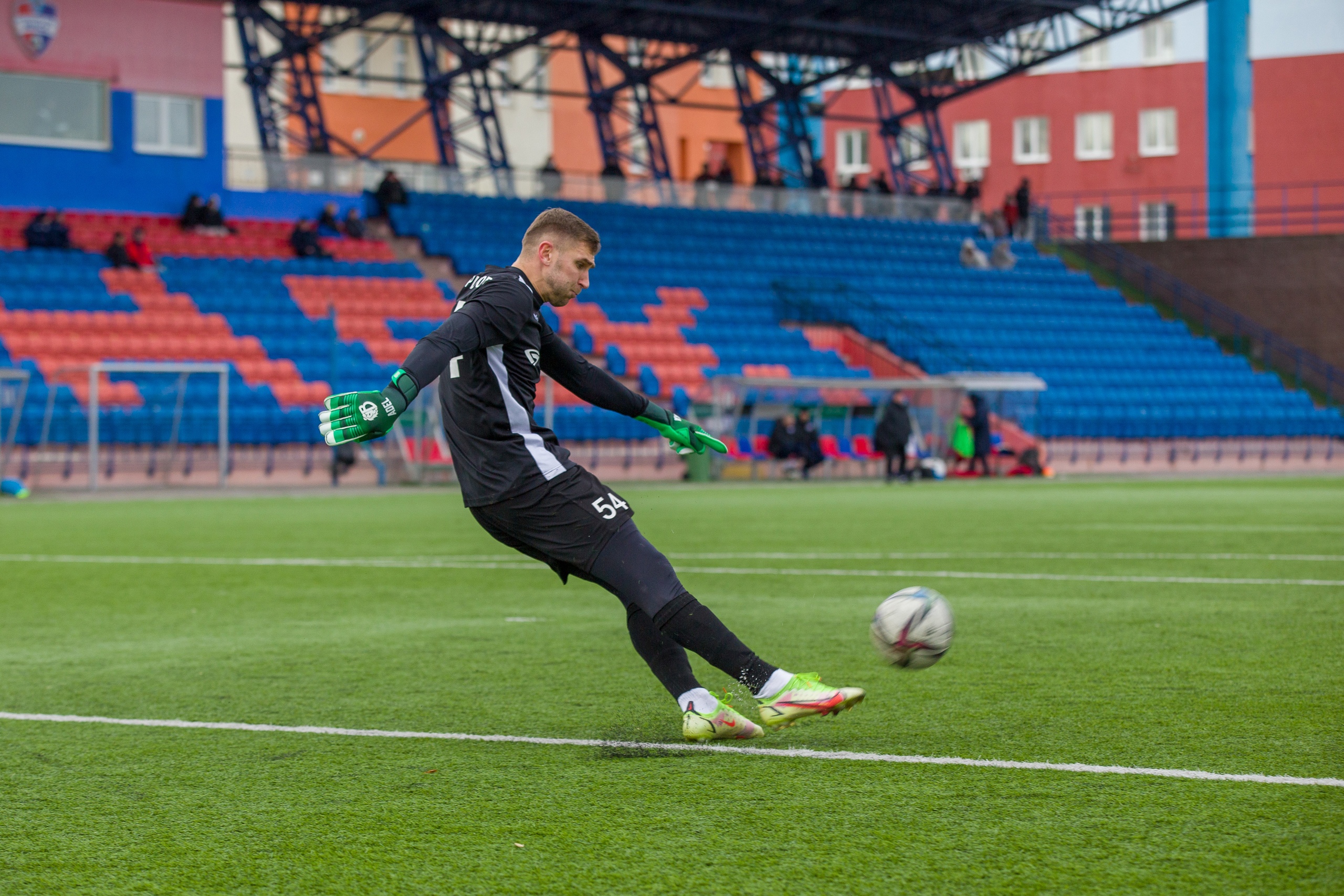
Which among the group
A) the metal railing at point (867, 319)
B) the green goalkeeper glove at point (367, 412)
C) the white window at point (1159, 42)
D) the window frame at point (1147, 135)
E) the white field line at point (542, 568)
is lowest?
the white field line at point (542, 568)

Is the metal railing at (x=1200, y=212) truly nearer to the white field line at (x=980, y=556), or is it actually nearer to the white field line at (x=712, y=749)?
the white field line at (x=980, y=556)

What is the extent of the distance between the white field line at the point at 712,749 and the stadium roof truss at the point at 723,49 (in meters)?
30.6

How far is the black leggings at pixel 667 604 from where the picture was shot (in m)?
5.07

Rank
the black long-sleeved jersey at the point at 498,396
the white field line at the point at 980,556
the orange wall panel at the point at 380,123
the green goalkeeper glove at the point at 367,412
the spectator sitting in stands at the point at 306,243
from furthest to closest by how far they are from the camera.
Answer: the orange wall panel at the point at 380,123 < the spectator sitting in stands at the point at 306,243 < the white field line at the point at 980,556 < the black long-sleeved jersey at the point at 498,396 < the green goalkeeper glove at the point at 367,412

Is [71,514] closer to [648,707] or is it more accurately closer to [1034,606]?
[1034,606]

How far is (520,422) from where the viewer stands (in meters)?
5.14

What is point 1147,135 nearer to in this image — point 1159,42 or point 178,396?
point 1159,42

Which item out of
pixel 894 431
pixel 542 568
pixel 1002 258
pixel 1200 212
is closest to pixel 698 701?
pixel 542 568

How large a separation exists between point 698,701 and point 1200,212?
40.2 m

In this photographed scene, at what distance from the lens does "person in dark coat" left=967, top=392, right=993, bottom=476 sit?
94.2 ft

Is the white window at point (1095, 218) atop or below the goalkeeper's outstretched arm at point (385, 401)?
atop

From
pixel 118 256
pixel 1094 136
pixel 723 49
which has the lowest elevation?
pixel 118 256

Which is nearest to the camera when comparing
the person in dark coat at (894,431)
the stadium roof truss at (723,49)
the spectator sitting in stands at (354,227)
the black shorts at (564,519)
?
the black shorts at (564,519)

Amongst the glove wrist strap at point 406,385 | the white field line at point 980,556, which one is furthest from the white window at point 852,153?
the glove wrist strap at point 406,385
